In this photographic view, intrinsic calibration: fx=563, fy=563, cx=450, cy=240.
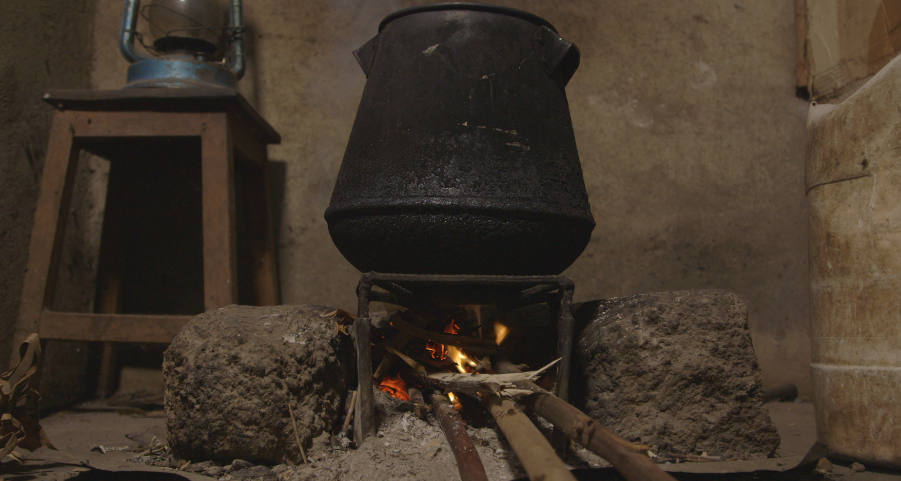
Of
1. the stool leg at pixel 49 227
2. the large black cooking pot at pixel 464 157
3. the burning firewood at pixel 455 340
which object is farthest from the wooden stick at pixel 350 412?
the stool leg at pixel 49 227

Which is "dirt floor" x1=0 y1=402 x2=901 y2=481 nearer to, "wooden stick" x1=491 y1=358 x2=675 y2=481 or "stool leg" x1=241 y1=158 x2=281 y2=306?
"wooden stick" x1=491 y1=358 x2=675 y2=481

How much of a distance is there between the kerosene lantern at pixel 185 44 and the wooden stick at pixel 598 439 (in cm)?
171

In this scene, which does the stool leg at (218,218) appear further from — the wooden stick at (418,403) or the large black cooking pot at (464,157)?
the wooden stick at (418,403)

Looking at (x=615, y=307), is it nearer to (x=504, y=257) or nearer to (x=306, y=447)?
(x=504, y=257)

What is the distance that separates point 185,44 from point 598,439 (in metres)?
2.13

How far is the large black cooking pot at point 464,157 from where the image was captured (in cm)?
140

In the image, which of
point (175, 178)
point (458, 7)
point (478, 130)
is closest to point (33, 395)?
point (175, 178)

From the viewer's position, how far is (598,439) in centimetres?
100

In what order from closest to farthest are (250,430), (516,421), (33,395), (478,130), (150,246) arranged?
1. (516,421)
2. (250,430)
3. (478,130)
4. (33,395)
5. (150,246)

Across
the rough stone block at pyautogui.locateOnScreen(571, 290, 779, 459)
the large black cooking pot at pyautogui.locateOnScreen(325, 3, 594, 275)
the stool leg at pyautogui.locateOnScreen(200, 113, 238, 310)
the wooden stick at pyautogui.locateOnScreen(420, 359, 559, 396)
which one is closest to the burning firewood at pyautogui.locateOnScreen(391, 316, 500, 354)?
the wooden stick at pyautogui.locateOnScreen(420, 359, 559, 396)

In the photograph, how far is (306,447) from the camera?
4.45ft

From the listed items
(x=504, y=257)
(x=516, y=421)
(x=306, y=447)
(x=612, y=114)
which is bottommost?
(x=306, y=447)

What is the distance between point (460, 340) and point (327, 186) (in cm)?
122

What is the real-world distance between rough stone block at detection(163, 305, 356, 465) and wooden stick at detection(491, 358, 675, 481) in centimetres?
51
